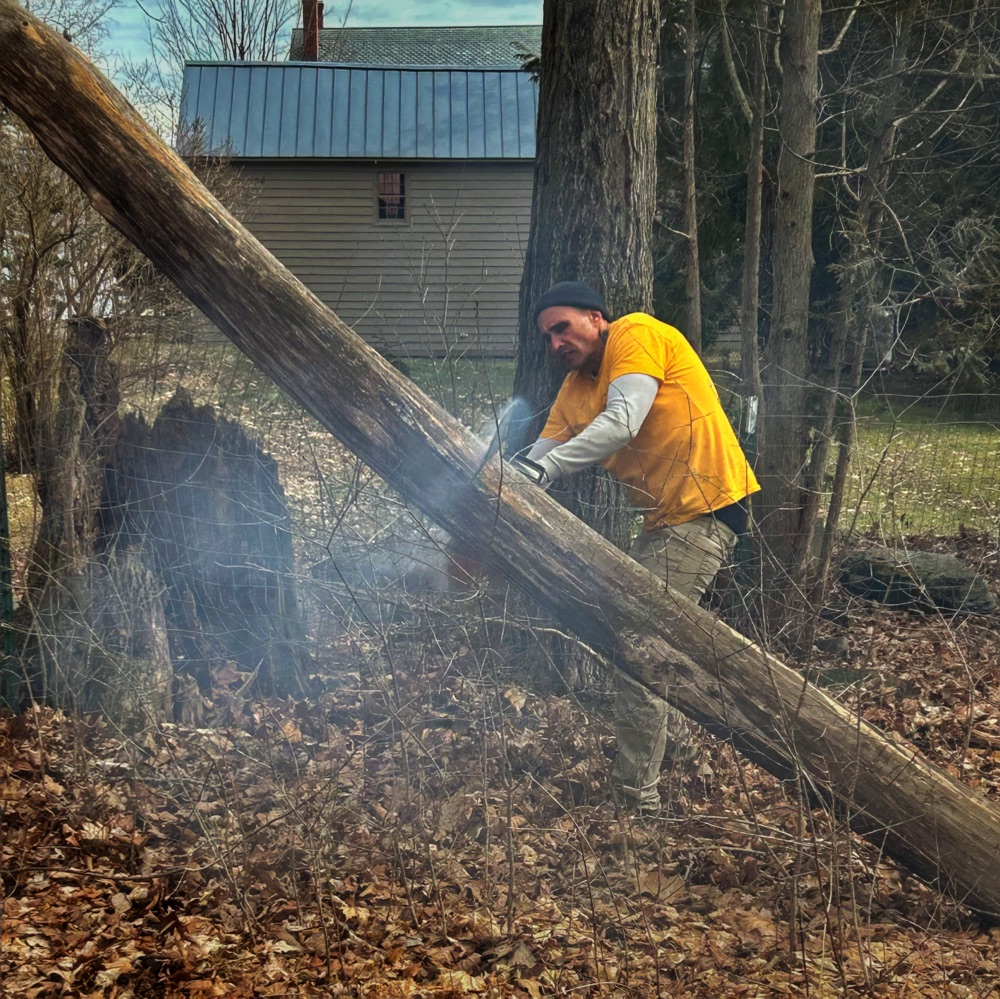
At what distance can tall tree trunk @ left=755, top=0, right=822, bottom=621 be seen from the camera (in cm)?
779

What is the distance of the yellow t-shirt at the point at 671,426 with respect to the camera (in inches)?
173

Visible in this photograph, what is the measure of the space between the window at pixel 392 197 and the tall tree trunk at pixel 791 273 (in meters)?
13.3

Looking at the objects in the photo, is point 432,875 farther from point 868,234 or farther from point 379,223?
point 379,223

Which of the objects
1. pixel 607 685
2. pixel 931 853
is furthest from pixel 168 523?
pixel 931 853

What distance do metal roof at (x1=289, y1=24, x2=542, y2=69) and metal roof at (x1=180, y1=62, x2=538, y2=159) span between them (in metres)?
7.25

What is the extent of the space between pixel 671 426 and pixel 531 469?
86 centimetres

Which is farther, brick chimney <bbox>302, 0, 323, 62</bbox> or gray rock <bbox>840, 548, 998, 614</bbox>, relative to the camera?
brick chimney <bbox>302, 0, 323, 62</bbox>

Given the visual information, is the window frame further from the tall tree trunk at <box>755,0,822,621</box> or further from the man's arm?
the man's arm

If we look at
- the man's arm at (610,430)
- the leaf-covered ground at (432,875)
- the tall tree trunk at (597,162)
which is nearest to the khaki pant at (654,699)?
the leaf-covered ground at (432,875)

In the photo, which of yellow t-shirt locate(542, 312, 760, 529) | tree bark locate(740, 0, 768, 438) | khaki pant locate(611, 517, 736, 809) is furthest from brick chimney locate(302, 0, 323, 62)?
khaki pant locate(611, 517, 736, 809)

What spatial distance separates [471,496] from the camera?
3625 millimetres

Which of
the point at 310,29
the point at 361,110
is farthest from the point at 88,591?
the point at 310,29

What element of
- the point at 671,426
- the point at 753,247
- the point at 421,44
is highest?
the point at 421,44

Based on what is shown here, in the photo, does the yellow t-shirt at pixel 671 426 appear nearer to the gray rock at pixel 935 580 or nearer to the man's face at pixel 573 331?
the man's face at pixel 573 331
